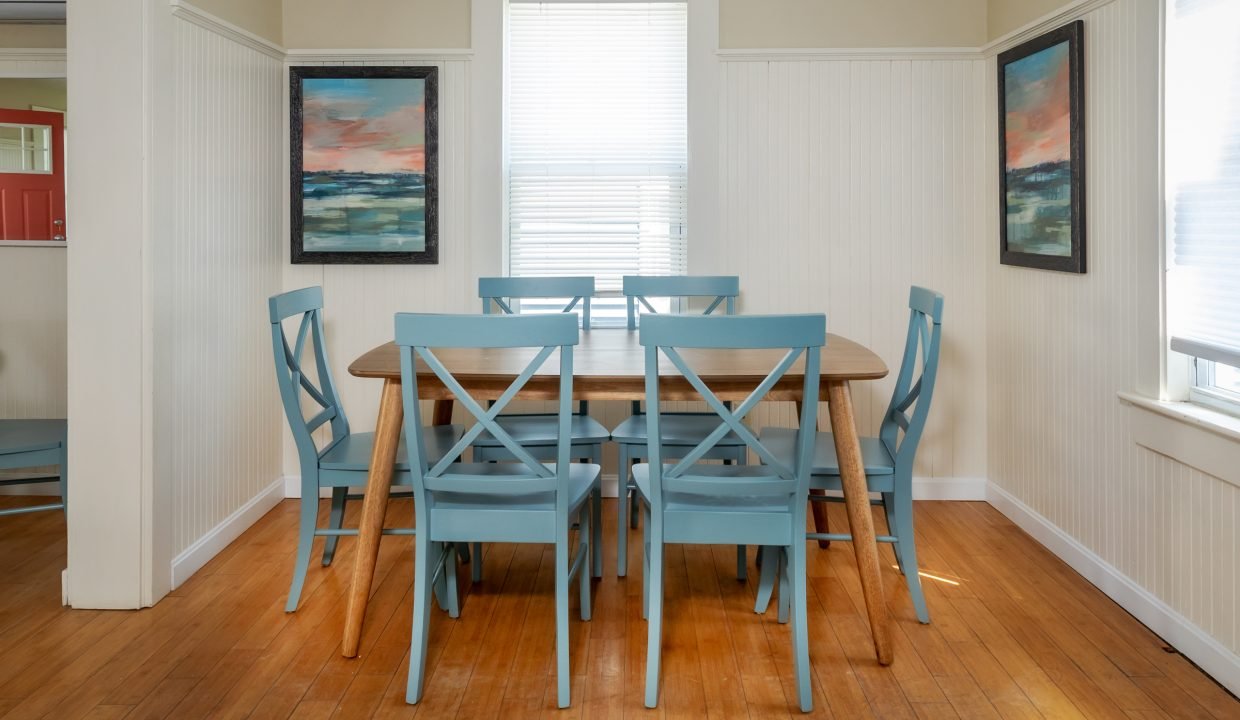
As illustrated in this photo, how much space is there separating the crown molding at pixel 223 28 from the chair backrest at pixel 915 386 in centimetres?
262

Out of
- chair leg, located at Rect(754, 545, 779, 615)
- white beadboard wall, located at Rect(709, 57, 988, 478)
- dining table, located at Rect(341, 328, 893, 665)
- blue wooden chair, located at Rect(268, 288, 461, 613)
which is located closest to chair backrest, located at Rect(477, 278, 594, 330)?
white beadboard wall, located at Rect(709, 57, 988, 478)

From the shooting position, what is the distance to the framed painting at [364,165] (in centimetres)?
464

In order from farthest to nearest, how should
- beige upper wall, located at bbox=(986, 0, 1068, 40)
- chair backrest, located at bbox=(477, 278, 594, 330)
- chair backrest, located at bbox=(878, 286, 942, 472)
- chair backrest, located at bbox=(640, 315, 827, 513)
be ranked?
1. chair backrest, located at bbox=(477, 278, 594, 330)
2. beige upper wall, located at bbox=(986, 0, 1068, 40)
3. chair backrest, located at bbox=(878, 286, 942, 472)
4. chair backrest, located at bbox=(640, 315, 827, 513)

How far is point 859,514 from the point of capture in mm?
2963

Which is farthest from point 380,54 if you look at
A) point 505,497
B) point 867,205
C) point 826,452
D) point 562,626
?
point 562,626

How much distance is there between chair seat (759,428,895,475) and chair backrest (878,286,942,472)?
0.04 metres

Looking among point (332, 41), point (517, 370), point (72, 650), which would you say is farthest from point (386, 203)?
point (72, 650)

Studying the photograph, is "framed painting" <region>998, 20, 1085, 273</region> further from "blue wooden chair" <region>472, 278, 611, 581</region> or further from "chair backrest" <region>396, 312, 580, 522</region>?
"chair backrest" <region>396, 312, 580, 522</region>

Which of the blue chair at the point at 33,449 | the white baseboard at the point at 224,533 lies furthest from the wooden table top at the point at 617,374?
the blue chair at the point at 33,449

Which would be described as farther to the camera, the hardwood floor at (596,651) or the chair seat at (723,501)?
the chair seat at (723,501)

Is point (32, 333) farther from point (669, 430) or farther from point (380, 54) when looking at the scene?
point (669, 430)

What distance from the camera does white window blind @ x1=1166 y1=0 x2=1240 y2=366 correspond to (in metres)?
2.81

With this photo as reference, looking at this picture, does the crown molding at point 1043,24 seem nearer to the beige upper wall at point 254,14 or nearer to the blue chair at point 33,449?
the beige upper wall at point 254,14

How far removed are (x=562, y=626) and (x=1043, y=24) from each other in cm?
291
